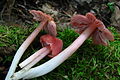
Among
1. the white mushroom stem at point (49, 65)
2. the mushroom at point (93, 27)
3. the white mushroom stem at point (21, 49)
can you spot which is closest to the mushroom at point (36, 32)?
the white mushroom stem at point (21, 49)

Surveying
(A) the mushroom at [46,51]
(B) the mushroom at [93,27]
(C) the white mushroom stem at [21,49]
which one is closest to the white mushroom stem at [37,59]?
(A) the mushroom at [46,51]

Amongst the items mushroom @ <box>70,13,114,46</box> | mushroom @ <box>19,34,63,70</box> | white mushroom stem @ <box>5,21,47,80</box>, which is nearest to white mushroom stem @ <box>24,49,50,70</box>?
mushroom @ <box>19,34,63,70</box>

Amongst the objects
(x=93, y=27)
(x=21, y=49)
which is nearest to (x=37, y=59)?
(x=21, y=49)

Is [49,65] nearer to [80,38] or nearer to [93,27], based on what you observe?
[80,38]

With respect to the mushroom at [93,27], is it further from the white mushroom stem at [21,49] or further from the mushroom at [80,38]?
the white mushroom stem at [21,49]

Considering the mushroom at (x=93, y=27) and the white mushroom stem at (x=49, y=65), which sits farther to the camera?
the mushroom at (x=93, y=27)

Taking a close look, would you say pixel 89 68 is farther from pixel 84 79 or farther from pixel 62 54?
pixel 62 54

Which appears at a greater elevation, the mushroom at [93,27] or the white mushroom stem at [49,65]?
the mushroom at [93,27]
